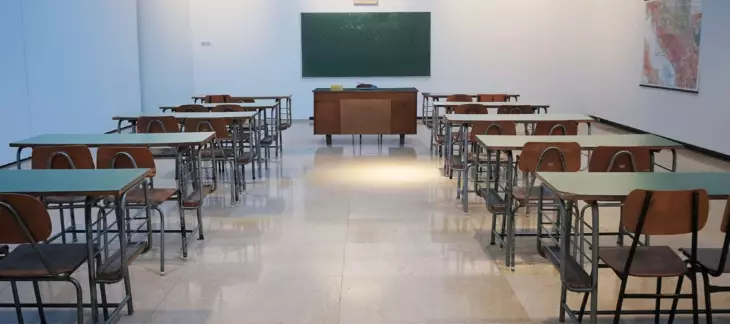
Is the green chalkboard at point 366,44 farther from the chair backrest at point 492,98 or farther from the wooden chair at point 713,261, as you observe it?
the wooden chair at point 713,261

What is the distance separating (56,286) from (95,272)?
103cm

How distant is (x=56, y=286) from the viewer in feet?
13.3

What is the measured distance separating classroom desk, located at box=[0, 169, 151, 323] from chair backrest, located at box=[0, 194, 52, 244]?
235 mm

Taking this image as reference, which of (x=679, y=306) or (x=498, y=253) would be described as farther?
(x=498, y=253)

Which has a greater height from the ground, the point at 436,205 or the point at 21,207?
the point at 21,207

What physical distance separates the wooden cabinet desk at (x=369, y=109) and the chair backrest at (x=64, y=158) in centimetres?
571

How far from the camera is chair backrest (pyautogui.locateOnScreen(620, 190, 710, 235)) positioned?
2.74 m

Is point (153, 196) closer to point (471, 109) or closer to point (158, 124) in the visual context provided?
point (158, 124)

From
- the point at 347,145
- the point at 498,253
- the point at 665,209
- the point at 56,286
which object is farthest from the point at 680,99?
the point at 56,286

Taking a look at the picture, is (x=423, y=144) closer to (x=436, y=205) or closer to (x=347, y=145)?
(x=347, y=145)

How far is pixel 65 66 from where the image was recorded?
30.3 ft

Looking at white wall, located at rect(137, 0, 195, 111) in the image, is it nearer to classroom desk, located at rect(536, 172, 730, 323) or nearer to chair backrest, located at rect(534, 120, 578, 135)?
chair backrest, located at rect(534, 120, 578, 135)

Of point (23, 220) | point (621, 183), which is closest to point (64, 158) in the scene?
point (23, 220)

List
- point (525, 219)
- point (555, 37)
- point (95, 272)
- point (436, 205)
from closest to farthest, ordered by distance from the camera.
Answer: point (95, 272) < point (525, 219) < point (436, 205) < point (555, 37)
